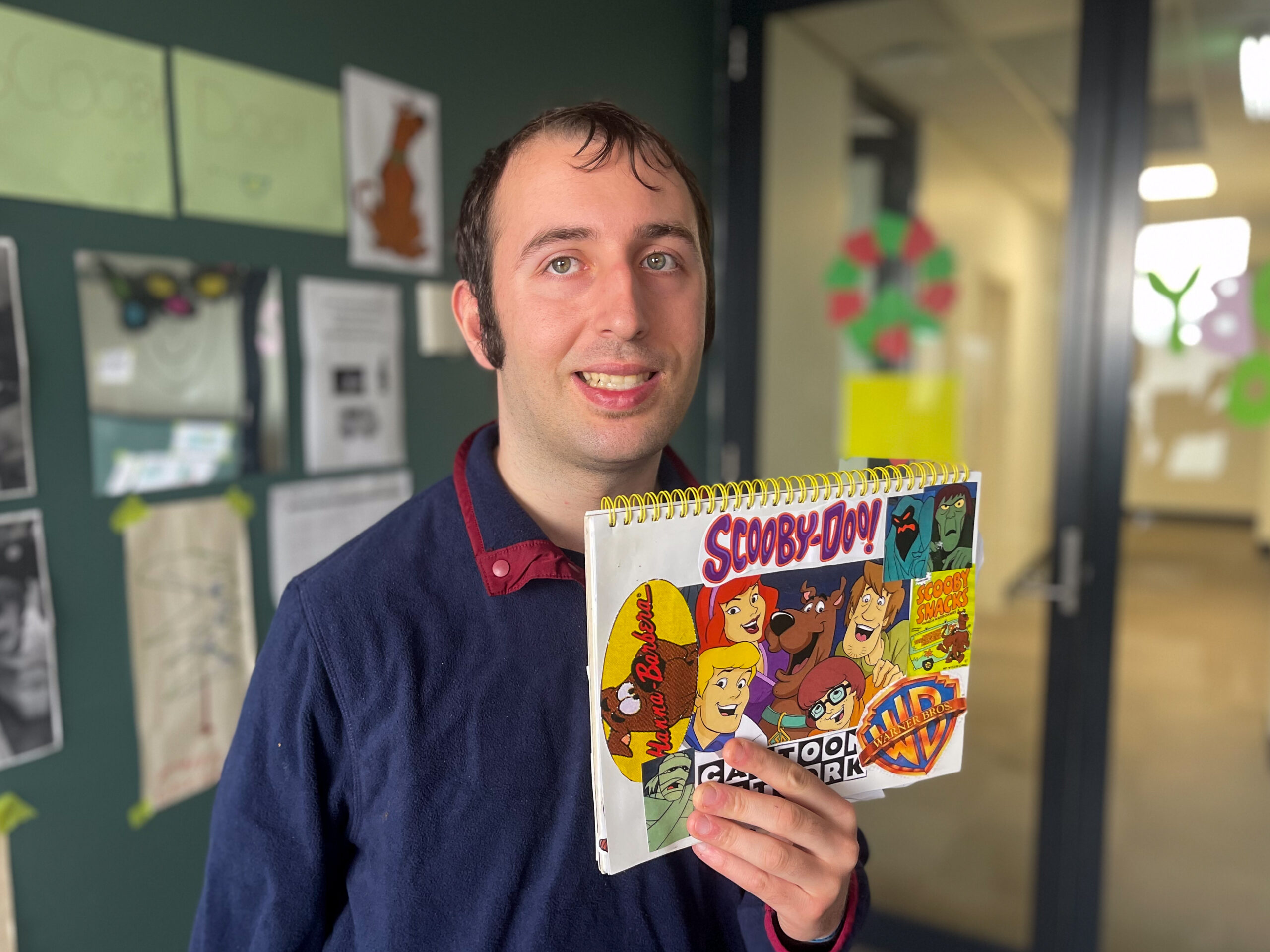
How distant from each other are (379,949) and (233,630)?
0.81 metres

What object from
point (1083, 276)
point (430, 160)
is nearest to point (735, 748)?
point (430, 160)

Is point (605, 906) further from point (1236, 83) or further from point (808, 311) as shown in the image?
point (1236, 83)

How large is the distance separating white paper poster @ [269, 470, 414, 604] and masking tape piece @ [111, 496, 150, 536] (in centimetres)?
20

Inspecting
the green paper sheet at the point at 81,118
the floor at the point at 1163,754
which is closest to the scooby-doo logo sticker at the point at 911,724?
the green paper sheet at the point at 81,118

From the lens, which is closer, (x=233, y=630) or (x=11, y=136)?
(x=11, y=136)

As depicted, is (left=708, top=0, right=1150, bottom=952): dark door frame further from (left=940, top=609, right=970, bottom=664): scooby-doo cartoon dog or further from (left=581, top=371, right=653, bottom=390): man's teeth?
→ (left=581, top=371, right=653, bottom=390): man's teeth

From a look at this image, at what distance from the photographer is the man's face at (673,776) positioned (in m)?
0.66

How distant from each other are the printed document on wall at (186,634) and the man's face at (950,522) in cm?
96

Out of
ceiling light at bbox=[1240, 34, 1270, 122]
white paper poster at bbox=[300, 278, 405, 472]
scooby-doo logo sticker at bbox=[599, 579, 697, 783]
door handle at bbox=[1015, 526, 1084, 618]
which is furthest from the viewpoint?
door handle at bbox=[1015, 526, 1084, 618]

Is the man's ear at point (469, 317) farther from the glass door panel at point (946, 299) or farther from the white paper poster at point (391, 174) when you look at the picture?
the glass door panel at point (946, 299)

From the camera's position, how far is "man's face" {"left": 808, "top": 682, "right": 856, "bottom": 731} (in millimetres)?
710

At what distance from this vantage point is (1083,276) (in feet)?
6.46

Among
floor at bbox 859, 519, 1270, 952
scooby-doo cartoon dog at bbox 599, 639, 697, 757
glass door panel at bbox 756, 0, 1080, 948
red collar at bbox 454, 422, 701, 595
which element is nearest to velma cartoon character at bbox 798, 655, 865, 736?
scooby-doo cartoon dog at bbox 599, 639, 697, 757

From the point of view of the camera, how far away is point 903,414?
219 cm
